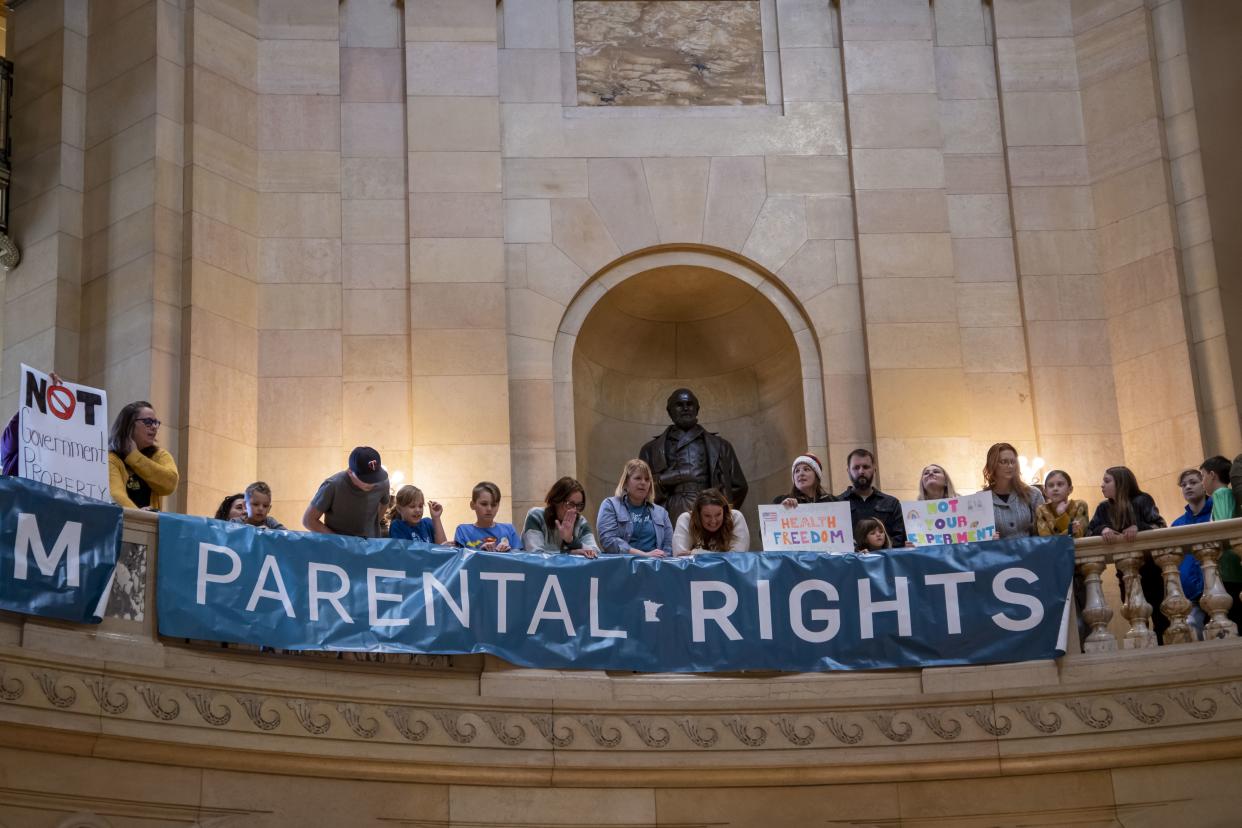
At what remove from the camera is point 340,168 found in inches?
807

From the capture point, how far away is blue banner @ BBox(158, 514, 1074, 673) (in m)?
14.7

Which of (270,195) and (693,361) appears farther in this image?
(693,361)

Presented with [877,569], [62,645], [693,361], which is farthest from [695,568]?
[693,361]

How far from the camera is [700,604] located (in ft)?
50.5

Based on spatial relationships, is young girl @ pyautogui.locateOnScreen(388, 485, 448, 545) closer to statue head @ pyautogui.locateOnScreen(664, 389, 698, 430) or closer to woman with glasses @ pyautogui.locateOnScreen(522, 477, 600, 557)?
woman with glasses @ pyautogui.locateOnScreen(522, 477, 600, 557)

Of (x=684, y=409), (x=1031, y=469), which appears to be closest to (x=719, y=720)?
(x=684, y=409)

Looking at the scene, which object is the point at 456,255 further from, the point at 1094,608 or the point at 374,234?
the point at 1094,608

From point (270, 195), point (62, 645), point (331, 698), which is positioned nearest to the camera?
point (62, 645)

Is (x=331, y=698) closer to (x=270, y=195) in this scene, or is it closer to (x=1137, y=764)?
(x=1137, y=764)

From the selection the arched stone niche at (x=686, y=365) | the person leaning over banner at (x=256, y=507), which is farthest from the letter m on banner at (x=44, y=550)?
the arched stone niche at (x=686, y=365)

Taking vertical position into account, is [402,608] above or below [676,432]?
below

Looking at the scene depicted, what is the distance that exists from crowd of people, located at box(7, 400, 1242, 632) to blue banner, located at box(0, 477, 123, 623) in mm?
889

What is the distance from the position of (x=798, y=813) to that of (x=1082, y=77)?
988cm

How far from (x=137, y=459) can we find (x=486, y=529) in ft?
9.68
